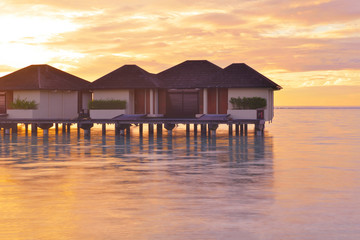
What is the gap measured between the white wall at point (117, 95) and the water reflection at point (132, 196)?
66.8ft

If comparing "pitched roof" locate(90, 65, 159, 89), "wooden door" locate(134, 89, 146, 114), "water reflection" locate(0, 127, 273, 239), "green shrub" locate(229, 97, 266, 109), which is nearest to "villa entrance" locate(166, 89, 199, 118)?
"pitched roof" locate(90, 65, 159, 89)

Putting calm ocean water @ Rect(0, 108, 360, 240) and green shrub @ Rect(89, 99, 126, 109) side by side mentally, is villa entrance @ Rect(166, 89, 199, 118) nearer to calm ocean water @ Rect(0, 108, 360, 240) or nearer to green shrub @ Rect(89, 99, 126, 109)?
green shrub @ Rect(89, 99, 126, 109)

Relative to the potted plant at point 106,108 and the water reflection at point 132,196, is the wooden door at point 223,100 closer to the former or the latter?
the potted plant at point 106,108

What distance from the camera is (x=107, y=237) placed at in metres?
10.2

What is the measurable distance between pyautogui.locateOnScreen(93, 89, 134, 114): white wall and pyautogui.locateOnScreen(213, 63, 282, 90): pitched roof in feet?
25.0

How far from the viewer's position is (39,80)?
161 ft

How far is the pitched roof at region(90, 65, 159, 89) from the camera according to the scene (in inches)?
1859

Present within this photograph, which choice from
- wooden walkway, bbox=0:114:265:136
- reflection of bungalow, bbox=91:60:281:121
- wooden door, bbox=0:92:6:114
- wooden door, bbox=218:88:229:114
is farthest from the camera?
wooden door, bbox=0:92:6:114

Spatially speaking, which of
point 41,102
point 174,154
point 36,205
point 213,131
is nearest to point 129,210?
point 36,205

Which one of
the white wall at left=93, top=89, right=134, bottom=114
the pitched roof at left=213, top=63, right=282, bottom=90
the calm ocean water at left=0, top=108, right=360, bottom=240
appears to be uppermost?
the pitched roof at left=213, top=63, right=282, bottom=90

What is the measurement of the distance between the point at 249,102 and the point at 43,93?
60.2 ft

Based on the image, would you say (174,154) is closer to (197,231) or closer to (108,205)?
(108,205)

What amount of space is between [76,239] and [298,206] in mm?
5788

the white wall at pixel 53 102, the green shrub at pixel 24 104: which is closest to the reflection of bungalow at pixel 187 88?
the white wall at pixel 53 102
